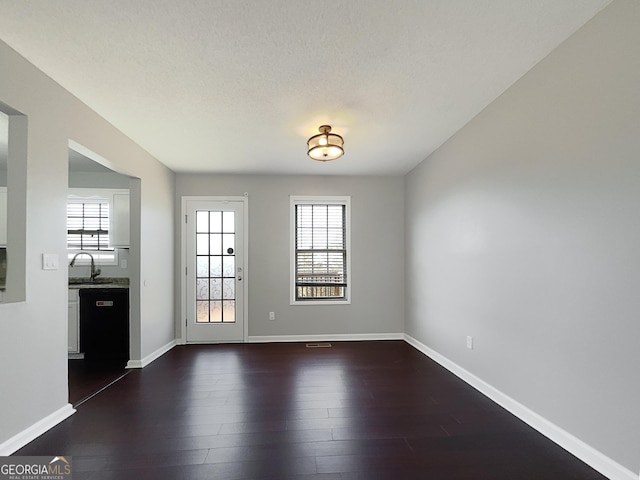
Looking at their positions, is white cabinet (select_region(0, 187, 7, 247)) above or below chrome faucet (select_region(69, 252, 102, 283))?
above

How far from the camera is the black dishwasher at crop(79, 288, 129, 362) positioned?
13.2 ft

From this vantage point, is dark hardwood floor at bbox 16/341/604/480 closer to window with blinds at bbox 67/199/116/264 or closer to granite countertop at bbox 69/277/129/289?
granite countertop at bbox 69/277/129/289

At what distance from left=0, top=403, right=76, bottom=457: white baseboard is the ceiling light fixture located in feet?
10.0

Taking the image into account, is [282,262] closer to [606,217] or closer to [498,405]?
[498,405]

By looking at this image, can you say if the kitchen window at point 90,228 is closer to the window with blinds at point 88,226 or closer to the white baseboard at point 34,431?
the window with blinds at point 88,226

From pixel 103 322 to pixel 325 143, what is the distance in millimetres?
3427

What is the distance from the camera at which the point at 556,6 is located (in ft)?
5.89

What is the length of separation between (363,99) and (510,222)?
1.57 meters

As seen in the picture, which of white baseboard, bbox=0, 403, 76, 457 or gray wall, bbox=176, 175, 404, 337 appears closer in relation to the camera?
white baseboard, bbox=0, 403, 76, 457

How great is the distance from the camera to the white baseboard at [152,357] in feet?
12.6

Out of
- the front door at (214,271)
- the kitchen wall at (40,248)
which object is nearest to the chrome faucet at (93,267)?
the front door at (214,271)

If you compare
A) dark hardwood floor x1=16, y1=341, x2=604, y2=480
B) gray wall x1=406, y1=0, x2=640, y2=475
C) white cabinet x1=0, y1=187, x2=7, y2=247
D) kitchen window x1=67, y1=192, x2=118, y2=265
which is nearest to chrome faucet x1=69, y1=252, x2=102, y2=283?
kitchen window x1=67, y1=192, x2=118, y2=265

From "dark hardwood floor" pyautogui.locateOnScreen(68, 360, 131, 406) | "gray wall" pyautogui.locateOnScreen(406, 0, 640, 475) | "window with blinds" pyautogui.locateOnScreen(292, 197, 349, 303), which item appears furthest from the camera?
"window with blinds" pyautogui.locateOnScreen(292, 197, 349, 303)

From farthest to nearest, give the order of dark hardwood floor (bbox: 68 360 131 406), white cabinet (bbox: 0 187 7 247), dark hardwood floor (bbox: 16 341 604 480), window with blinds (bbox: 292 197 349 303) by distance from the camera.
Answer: window with blinds (bbox: 292 197 349 303) → white cabinet (bbox: 0 187 7 247) → dark hardwood floor (bbox: 68 360 131 406) → dark hardwood floor (bbox: 16 341 604 480)
